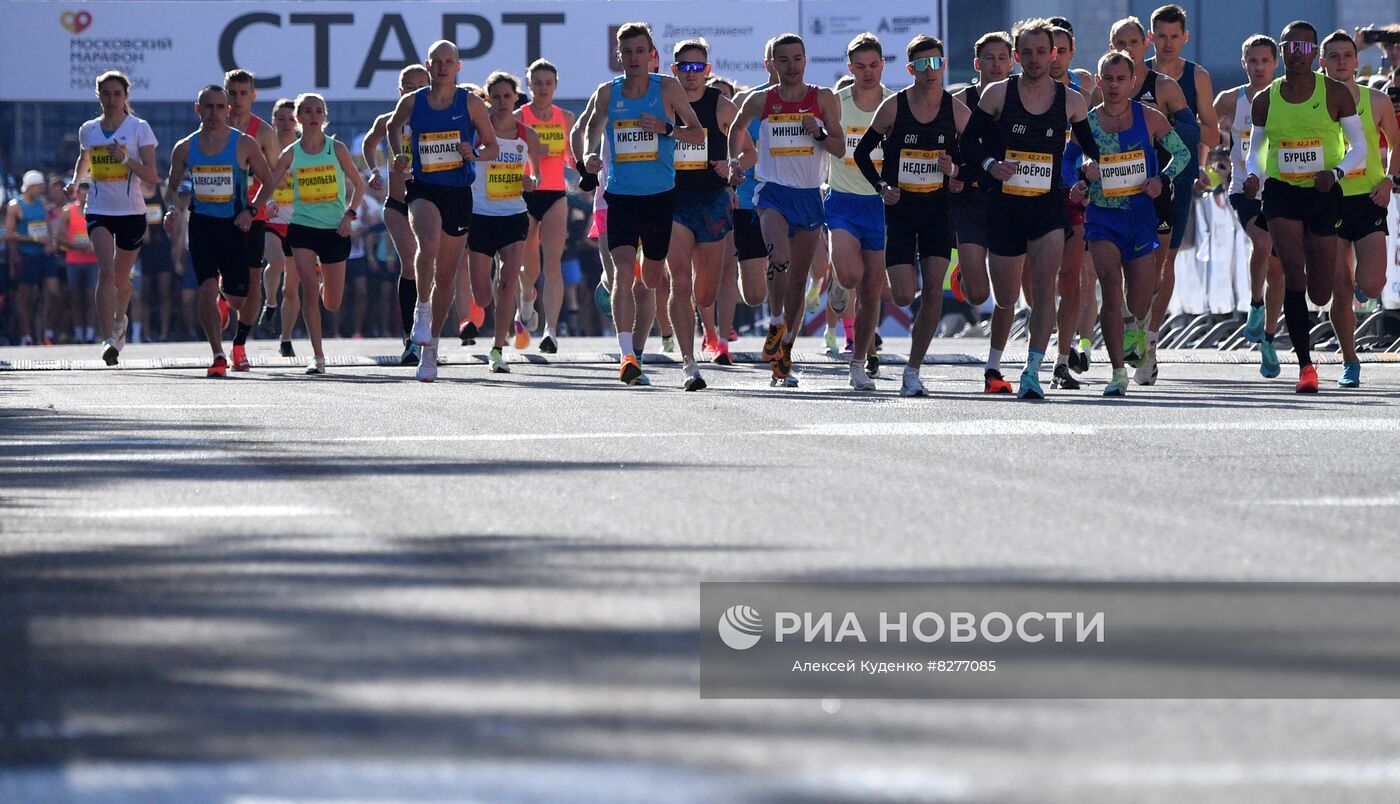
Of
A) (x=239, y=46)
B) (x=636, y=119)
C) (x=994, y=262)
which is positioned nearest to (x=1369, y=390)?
(x=994, y=262)

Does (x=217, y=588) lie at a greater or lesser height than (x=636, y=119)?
lesser

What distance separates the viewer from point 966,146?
1276 centimetres

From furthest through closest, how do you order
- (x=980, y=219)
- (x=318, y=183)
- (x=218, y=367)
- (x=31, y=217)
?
(x=31, y=217) < (x=318, y=183) < (x=218, y=367) < (x=980, y=219)

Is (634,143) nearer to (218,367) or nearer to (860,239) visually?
(860,239)

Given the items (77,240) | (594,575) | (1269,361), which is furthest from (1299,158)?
(77,240)

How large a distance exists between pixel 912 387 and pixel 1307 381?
2.13 meters

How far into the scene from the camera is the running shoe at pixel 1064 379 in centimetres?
1354

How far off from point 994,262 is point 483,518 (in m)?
6.67

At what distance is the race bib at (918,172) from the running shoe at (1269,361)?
9.65ft

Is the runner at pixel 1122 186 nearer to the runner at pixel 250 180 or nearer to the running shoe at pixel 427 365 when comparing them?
the running shoe at pixel 427 365

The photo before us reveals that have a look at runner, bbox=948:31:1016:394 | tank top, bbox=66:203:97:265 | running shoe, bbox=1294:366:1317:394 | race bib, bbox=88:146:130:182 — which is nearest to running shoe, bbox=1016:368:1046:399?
runner, bbox=948:31:1016:394

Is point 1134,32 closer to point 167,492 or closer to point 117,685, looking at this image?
point 167,492

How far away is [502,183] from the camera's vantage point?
17141 millimetres

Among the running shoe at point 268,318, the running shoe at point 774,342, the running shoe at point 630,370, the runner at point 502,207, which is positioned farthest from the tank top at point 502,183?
the running shoe at point 774,342
